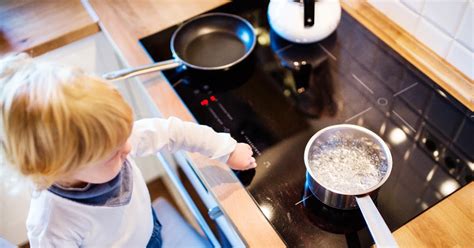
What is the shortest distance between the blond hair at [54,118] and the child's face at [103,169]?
3cm

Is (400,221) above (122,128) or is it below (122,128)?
below

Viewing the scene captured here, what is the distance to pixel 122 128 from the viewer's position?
0.60m

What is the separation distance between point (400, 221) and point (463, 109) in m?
0.30

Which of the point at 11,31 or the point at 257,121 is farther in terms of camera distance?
the point at 11,31

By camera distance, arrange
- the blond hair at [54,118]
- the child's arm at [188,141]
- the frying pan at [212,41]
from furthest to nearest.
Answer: the frying pan at [212,41], the child's arm at [188,141], the blond hair at [54,118]

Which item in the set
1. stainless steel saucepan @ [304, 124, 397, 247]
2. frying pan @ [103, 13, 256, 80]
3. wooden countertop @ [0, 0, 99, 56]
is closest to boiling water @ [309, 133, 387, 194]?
stainless steel saucepan @ [304, 124, 397, 247]

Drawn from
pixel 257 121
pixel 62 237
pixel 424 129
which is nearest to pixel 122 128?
pixel 62 237

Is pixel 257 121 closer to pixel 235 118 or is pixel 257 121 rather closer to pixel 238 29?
pixel 235 118

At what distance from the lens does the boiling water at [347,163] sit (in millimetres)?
733

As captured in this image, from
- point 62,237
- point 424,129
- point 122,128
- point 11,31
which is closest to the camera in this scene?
point 122,128

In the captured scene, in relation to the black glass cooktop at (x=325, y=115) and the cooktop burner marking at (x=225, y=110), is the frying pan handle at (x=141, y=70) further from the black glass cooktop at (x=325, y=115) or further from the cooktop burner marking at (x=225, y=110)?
Result: the cooktop burner marking at (x=225, y=110)

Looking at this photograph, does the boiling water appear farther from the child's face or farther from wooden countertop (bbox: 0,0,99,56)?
wooden countertop (bbox: 0,0,99,56)

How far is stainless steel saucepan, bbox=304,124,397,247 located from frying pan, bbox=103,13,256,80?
309 mm

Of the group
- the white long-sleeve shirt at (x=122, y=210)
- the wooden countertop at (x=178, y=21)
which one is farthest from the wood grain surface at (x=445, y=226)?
the white long-sleeve shirt at (x=122, y=210)
